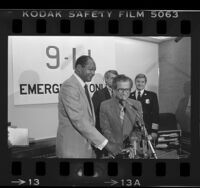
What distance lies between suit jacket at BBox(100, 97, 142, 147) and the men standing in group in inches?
1.5

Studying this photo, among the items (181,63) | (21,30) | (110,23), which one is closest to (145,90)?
(181,63)

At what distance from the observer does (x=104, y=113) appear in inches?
92.4

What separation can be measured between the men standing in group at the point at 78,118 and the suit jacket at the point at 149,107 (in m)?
0.21

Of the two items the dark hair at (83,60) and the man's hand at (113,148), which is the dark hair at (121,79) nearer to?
the dark hair at (83,60)

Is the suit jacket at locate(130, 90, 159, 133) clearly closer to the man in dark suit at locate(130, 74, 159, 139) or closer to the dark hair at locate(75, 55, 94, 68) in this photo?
the man in dark suit at locate(130, 74, 159, 139)

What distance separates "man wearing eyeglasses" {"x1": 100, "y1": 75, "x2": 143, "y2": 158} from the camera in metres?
2.34

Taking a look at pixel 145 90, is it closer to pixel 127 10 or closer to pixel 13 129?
pixel 127 10

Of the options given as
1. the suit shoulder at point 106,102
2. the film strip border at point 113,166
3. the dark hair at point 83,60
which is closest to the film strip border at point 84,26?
the film strip border at point 113,166

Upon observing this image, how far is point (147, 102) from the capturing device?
234 cm

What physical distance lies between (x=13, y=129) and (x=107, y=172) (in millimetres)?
527

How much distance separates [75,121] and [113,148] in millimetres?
→ 239

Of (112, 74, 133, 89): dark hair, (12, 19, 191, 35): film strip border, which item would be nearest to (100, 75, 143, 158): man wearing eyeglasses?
(112, 74, 133, 89): dark hair

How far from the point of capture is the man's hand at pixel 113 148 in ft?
7.69

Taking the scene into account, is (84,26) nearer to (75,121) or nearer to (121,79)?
(121,79)
